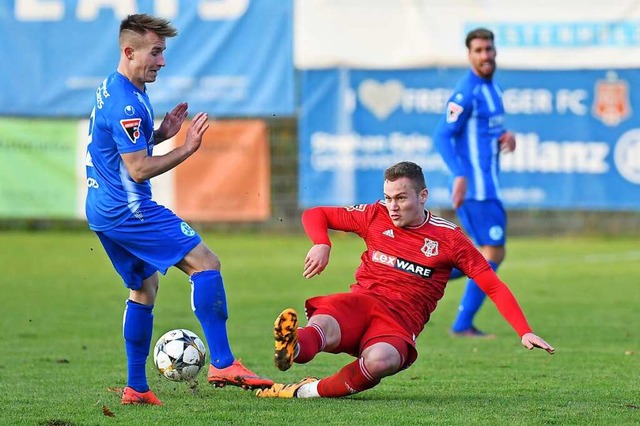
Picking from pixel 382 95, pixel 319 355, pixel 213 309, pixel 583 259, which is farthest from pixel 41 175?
pixel 213 309

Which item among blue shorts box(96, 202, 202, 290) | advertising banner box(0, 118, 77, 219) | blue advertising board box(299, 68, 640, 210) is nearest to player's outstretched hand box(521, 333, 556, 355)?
blue shorts box(96, 202, 202, 290)

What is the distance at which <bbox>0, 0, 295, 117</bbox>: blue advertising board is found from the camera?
17.7 m

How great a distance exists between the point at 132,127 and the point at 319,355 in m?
3.17

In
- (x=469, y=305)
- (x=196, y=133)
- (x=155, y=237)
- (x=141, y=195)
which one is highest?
(x=196, y=133)

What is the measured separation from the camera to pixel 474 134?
9852mm

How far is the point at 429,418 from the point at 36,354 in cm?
368

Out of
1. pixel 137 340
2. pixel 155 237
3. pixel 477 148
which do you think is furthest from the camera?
pixel 477 148

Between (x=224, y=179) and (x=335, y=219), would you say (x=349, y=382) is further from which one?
(x=224, y=179)

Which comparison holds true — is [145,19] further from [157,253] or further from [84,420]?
[84,420]

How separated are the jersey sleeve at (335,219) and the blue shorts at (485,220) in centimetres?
329

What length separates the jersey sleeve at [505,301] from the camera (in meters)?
5.81

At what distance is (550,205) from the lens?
17.5m

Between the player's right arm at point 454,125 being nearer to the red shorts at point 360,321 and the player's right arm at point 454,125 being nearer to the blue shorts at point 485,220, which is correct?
the blue shorts at point 485,220

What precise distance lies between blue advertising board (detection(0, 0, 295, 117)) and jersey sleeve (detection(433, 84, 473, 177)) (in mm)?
7979
